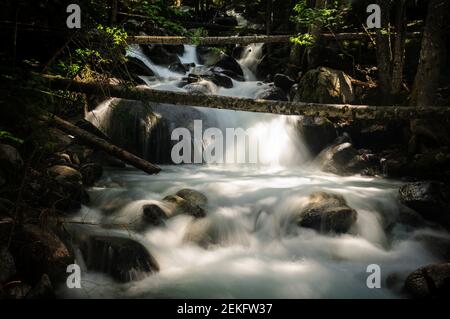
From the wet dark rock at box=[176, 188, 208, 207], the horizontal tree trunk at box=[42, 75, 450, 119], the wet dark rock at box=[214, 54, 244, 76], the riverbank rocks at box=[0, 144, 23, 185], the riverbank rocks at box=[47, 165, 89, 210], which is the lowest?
the wet dark rock at box=[176, 188, 208, 207]

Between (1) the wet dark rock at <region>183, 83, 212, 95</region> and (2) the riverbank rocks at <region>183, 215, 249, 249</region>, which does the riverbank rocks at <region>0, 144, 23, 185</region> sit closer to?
(2) the riverbank rocks at <region>183, 215, 249, 249</region>

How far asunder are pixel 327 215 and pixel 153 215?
3000mm

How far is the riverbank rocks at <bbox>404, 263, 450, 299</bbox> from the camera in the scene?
4078 millimetres

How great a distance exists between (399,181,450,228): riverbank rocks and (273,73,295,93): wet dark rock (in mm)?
7326

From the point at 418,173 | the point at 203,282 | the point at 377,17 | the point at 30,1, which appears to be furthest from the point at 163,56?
the point at 203,282

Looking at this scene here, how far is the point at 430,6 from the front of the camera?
830 centimetres

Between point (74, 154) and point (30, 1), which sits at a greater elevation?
point (30, 1)

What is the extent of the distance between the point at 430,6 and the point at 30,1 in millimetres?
8628

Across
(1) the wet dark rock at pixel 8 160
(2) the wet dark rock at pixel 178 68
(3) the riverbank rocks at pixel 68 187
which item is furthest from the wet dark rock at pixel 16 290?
(2) the wet dark rock at pixel 178 68

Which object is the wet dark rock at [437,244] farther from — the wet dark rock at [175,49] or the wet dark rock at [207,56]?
the wet dark rock at [175,49]

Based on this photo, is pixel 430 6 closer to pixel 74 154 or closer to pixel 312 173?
pixel 312 173

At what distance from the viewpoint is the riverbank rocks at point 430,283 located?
13.4ft

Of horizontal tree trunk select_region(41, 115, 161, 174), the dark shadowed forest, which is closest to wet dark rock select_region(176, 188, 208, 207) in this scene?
the dark shadowed forest

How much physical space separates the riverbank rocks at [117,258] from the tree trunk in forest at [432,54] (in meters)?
7.51
